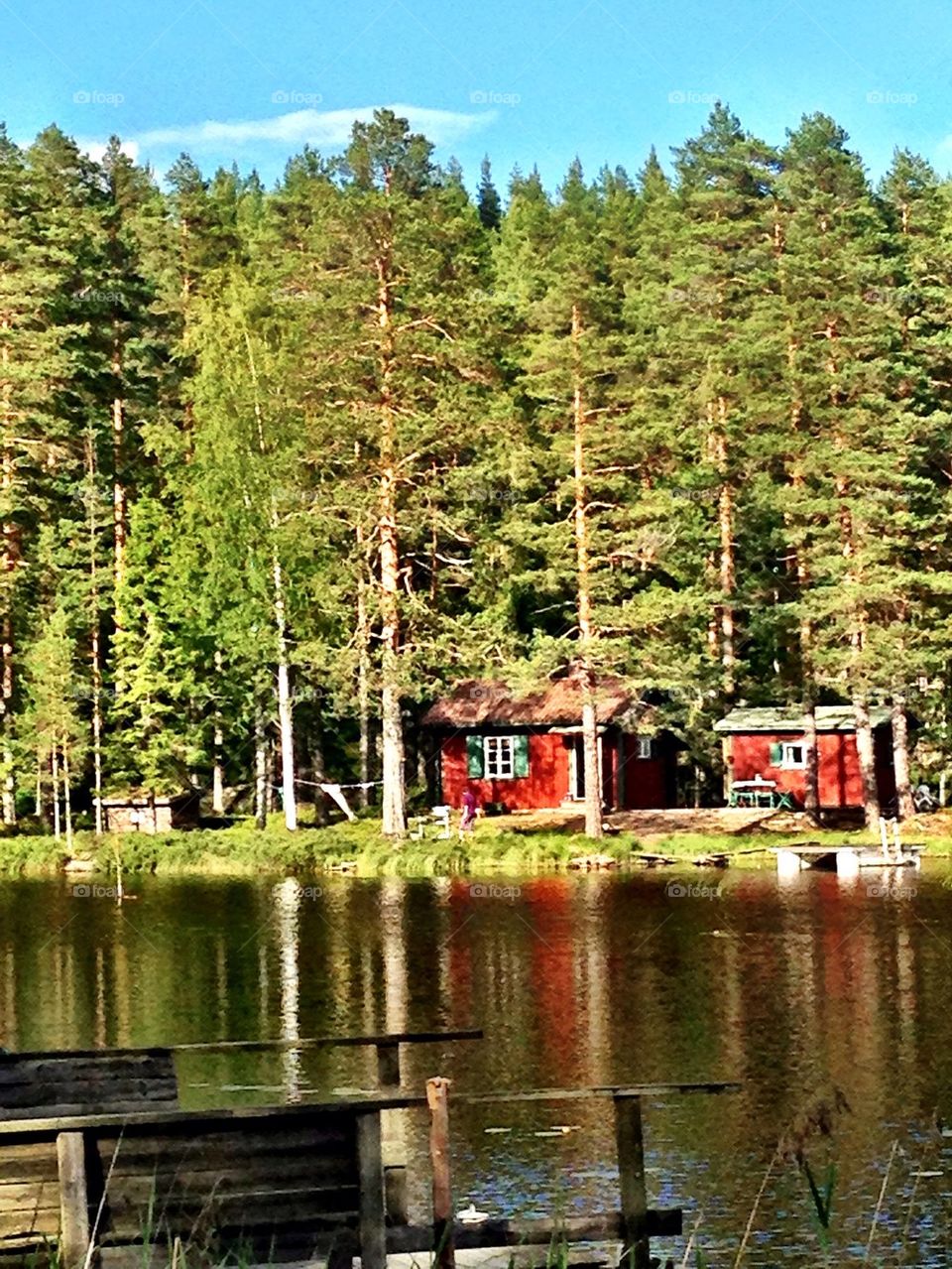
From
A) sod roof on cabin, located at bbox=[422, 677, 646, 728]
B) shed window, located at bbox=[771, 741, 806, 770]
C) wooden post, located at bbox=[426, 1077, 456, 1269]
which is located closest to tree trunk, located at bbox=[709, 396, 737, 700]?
shed window, located at bbox=[771, 741, 806, 770]

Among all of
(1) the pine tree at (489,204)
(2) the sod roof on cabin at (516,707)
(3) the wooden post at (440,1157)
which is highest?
(1) the pine tree at (489,204)

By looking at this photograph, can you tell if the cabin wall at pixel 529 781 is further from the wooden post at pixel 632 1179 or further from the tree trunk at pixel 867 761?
the wooden post at pixel 632 1179

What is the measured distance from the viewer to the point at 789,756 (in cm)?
5756

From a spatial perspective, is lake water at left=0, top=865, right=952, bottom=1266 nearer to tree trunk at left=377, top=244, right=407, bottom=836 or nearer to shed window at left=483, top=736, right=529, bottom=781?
tree trunk at left=377, top=244, right=407, bottom=836

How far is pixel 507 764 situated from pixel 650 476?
10.5 metres

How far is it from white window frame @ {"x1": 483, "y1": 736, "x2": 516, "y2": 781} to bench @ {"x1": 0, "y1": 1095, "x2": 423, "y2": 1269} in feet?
163

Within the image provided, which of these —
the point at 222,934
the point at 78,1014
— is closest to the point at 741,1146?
the point at 78,1014

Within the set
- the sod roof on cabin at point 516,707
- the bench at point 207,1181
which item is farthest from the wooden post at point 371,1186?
the sod roof on cabin at point 516,707

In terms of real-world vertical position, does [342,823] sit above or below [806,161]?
below

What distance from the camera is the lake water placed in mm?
16109

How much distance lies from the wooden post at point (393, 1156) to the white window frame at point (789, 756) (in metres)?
44.1

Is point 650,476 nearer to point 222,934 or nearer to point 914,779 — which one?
point 914,779

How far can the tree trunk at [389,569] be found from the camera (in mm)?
52219

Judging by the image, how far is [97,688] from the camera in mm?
56438
